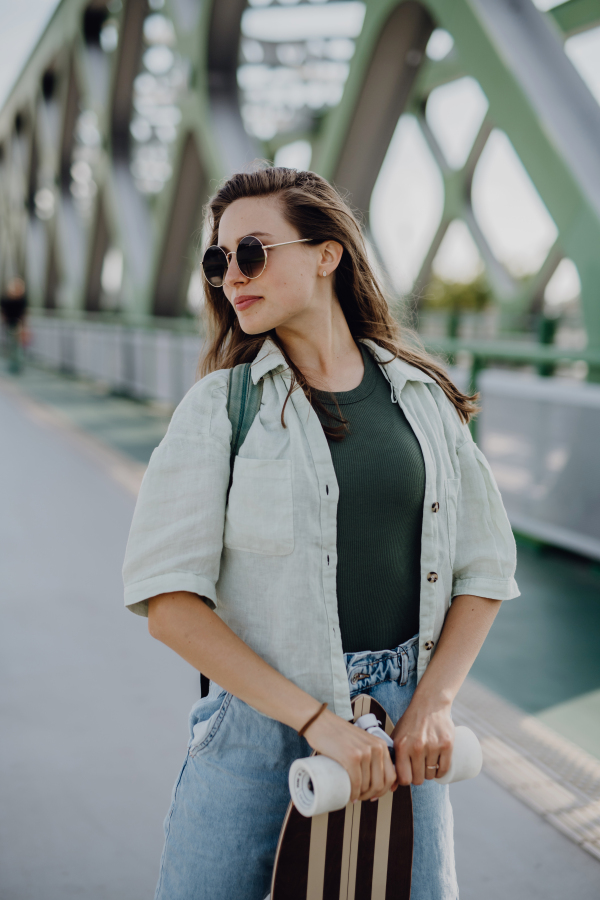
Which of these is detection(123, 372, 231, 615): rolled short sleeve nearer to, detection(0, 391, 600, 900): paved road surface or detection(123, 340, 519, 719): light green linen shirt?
detection(123, 340, 519, 719): light green linen shirt

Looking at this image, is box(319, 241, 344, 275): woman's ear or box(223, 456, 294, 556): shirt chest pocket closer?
box(223, 456, 294, 556): shirt chest pocket

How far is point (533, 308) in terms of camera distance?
21.3 metres

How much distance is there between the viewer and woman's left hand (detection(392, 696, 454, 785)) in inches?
52.0

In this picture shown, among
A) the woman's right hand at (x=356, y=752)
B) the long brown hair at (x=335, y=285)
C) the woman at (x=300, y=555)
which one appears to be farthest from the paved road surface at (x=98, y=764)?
the long brown hair at (x=335, y=285)

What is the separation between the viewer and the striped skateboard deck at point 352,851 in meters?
1.33

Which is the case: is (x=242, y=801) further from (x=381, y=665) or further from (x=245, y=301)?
(x=245, y=301)

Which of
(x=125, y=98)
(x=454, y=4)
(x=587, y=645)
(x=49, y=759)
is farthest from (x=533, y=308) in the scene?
(x=49, y=759)

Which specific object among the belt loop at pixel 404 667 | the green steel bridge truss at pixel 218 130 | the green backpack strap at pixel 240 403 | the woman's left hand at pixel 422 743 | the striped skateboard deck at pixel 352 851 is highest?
the green steel bridge truss at pixel 218 130

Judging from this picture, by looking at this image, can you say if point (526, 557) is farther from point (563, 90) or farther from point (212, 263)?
point (212, 263)

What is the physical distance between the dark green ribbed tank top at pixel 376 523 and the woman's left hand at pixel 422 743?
0.49ft

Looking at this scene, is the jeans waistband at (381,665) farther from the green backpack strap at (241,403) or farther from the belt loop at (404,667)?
the green backpack strap at (241,403)

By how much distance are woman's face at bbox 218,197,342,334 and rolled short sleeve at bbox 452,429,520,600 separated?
48 centimetres

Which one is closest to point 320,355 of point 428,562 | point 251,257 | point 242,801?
point 251,257

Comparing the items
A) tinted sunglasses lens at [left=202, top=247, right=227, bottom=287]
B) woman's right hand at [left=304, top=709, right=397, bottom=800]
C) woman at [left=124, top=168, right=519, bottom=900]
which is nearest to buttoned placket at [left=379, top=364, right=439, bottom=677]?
woman at [left=124, top=168, right=519, bottom=900]
